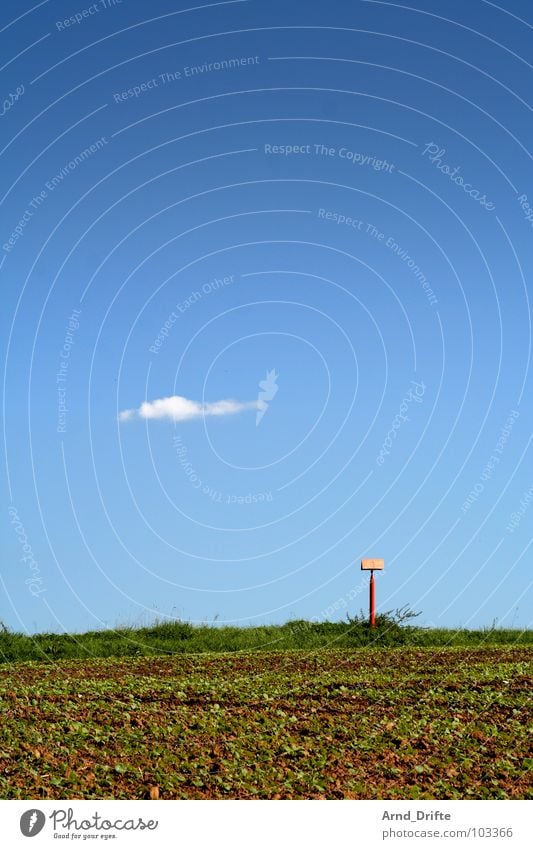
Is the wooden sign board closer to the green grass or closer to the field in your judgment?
the green grass

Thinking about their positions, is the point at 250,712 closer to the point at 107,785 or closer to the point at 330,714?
the point at 330,714

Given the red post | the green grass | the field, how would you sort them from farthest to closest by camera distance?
the red post → the green grass → the field

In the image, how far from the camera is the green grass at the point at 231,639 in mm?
21234

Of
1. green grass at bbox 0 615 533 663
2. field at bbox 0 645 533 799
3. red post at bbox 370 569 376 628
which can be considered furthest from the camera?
red post at bbox 370 569 376 628

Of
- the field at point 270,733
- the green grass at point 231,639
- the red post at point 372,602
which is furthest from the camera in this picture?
the red post at point 372,602

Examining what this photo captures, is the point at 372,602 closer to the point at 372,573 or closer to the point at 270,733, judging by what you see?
the point at 372,573

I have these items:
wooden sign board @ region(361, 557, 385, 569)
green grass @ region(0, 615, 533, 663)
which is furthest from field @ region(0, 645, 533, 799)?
wooden sign board @ region(361, 557, 385, 569)

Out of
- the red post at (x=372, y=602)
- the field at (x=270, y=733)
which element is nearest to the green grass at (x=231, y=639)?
the red post at (x=372, y=602)

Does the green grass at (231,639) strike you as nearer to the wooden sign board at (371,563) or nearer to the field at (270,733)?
the wooden sign board at (371,563)

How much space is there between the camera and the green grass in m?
21.2

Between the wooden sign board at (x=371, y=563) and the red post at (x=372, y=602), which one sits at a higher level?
the wooden sign board at (x=371, y=563)

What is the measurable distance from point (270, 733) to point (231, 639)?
427 inches

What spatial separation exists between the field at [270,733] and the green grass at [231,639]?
4.21 meters

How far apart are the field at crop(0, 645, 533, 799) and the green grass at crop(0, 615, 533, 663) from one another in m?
4.21
